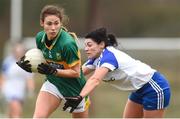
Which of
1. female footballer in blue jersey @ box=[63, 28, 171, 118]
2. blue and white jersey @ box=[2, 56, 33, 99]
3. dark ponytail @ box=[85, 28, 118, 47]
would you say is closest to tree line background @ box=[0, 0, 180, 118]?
blue and white jersey @ box=[2, 56, 33, 99]

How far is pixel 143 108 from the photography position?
9.41 m

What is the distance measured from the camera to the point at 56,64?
895 centimetres

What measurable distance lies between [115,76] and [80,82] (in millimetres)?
396

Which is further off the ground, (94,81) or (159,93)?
(94,81)

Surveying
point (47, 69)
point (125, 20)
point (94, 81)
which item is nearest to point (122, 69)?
point (94, 81)

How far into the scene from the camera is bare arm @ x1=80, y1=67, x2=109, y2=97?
8.62m

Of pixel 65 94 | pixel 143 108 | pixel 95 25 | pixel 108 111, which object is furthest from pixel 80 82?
pixel 95 25

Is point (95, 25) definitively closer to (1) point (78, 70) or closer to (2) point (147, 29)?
(2) point (147, 29)

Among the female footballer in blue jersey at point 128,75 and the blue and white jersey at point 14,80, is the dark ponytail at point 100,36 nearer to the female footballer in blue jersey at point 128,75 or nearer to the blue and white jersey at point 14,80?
the female footballer in blue jersey at point 128,75

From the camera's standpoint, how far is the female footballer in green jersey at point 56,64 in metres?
8.74

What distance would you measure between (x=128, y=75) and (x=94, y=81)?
612 millimetres

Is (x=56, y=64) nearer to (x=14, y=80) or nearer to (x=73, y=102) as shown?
(x=73, y=102)

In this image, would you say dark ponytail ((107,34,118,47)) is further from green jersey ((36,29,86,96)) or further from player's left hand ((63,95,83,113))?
player's left hand ((63,95,83,113))

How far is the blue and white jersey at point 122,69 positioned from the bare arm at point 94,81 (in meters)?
0.07
